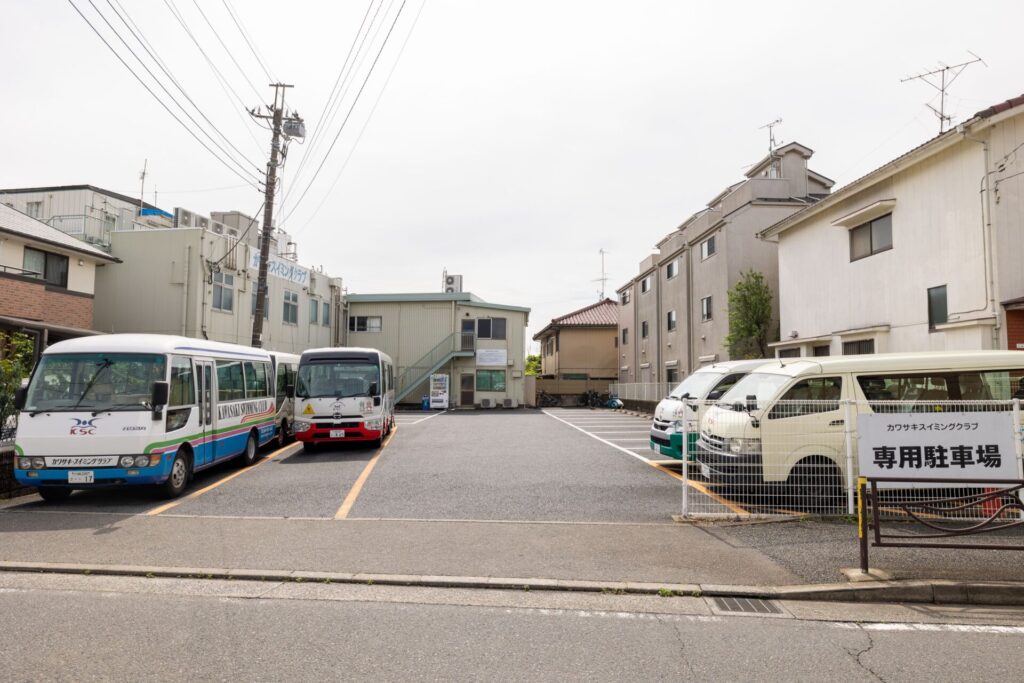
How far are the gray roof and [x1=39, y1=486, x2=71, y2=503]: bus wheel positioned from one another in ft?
35.8

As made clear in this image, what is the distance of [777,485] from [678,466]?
4133 mm

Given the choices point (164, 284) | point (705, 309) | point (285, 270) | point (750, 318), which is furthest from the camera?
point (285, 270)

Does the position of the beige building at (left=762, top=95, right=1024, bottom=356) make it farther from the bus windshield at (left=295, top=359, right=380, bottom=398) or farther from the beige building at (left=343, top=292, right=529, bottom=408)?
the beige building at (left=343, top=292, right=529, bottom=408)

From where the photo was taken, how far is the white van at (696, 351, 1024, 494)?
7.30m

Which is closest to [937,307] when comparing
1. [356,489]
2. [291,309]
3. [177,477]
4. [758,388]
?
[758,388]

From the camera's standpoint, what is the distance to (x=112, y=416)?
8.12 meters

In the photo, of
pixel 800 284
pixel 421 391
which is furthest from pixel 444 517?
pixel 421 391


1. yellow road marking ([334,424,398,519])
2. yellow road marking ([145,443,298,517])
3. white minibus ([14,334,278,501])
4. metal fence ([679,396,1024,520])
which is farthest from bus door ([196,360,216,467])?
metal fence ([679,396,1024,520])

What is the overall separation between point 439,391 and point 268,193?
1556cm

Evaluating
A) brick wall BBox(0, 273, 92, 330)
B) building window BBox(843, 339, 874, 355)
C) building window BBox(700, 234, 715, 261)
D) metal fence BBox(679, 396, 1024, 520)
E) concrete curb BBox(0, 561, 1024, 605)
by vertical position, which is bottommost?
concrete curb BBox(0, 561, 1024, 605)

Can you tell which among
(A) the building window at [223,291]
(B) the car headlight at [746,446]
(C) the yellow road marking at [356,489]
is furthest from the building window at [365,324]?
(B) the car headlight at [746,446]

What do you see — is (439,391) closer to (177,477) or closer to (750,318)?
(750,318)

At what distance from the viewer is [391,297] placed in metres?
33.2

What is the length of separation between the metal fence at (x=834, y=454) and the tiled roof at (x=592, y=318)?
111 ft
